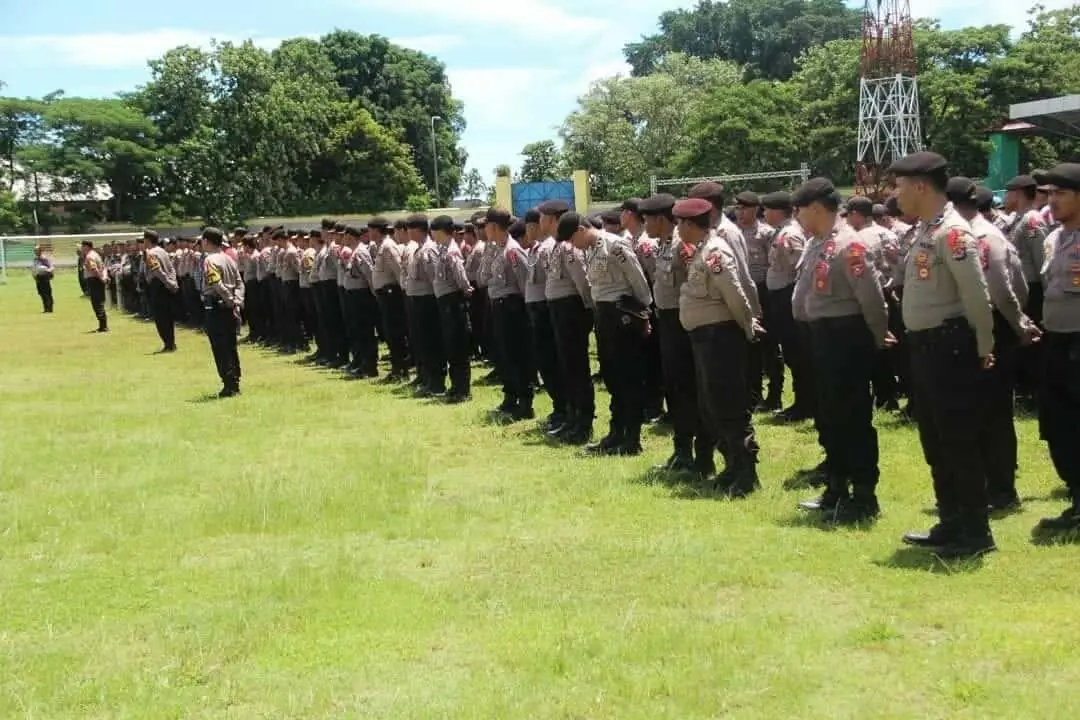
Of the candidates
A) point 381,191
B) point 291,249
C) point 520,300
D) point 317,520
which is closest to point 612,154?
point 381,191

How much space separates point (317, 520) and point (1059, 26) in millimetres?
47005

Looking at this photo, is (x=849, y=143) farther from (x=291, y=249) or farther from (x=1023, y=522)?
(x=1023, y=522)

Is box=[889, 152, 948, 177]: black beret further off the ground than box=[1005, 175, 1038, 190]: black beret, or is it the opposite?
box=[889, 152, 948, 177]: black beret

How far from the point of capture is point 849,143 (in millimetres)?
46500

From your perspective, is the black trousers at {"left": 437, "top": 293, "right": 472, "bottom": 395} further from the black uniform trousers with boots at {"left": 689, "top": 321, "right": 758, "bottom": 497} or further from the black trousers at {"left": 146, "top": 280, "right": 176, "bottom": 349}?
the black trousers at {"left": 146, "top": 280, "right": 176, "bottom": 349}

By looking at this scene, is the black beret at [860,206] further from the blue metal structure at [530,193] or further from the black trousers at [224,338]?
the blue metal structure at [530,193]

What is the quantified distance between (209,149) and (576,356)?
48.8 meters

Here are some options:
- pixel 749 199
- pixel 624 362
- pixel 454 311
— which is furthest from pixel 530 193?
pixel 624 362

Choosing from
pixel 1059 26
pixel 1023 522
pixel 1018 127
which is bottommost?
pixel 1023 522

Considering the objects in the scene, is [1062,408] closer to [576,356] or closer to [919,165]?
[919,165]

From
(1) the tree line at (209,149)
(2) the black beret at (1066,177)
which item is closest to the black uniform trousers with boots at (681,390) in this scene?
(2) the black beret at (1066,177)

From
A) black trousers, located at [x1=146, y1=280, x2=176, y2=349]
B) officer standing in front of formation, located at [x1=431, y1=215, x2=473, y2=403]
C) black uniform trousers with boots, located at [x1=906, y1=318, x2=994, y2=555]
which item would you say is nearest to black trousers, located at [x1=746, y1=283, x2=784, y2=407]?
officer standing in front of formation, located at [x1=431, y1=215, x2=473, y2=403]

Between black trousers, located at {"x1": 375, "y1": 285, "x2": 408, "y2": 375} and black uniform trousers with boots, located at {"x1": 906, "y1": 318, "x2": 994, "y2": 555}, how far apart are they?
9.07 m

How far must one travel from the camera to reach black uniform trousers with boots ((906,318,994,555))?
5676 mm
